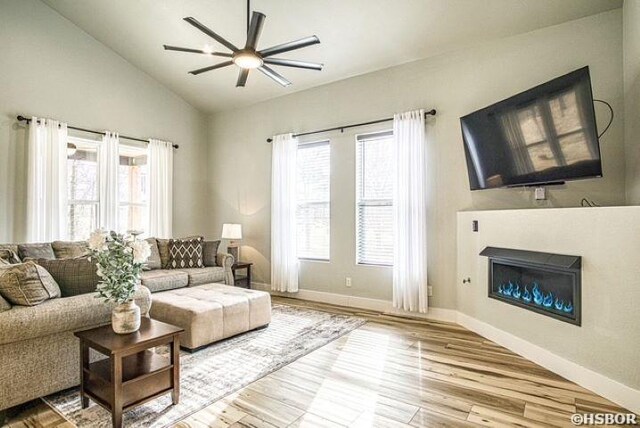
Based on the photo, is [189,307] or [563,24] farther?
[563,24]

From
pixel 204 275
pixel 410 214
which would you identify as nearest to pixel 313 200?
pixel 410 214

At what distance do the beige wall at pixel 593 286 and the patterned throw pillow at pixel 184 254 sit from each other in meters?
4.03

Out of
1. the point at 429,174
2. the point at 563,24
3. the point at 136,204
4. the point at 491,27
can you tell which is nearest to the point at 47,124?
the point at 136,204

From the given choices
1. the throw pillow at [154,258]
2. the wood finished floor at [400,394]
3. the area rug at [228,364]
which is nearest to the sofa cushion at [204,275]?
the throw pillow at [154,258]

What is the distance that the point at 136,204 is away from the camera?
5.78 m

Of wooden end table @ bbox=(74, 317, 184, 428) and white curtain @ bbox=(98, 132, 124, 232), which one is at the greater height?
white curtain @ bbox=(98, 132, 124, 232)

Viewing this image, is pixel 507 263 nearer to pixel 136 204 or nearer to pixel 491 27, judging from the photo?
pixel 491 27

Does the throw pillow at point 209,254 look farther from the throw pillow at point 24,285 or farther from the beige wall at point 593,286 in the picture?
the beige wall at point 593,286

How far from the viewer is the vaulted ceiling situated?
12.0 feet

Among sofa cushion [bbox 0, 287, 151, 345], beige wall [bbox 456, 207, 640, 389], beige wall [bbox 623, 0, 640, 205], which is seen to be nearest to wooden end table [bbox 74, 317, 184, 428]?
sofa cushion [bbox 0, 287, 151, 345]

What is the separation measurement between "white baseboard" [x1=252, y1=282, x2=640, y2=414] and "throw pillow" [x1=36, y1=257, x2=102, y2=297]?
3223mm

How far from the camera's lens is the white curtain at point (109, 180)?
5.27 m

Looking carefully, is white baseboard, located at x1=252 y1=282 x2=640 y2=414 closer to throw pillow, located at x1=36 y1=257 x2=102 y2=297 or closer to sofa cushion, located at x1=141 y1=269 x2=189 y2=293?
sofa cushion, located at x1=141 y1=269 x2=189 y2=293

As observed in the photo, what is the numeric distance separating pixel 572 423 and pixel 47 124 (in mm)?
6178
